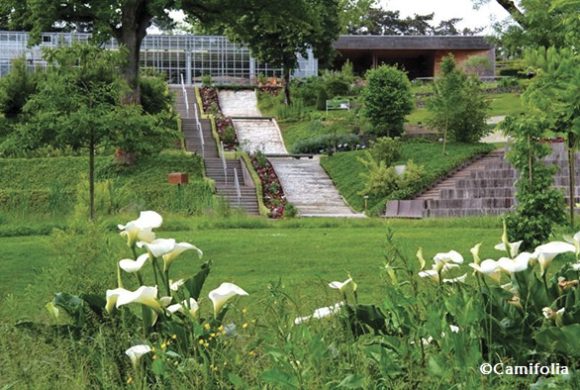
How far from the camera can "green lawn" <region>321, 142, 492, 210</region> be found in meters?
25.0

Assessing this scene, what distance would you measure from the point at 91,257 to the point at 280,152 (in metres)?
27.6

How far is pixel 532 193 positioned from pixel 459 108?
679 inches

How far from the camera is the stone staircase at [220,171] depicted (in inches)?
927

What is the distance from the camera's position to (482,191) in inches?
866

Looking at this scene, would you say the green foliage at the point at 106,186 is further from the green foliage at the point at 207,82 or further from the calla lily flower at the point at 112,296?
the green foliage at the point at 207,82

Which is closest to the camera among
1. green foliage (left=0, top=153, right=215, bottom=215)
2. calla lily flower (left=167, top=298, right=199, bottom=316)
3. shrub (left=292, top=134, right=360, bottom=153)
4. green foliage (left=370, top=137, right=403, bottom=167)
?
calla lily flower (left=167, top=298, right=199, bottom=316)

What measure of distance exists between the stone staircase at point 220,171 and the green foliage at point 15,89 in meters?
5.62

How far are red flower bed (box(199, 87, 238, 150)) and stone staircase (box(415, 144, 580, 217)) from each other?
9618 mm

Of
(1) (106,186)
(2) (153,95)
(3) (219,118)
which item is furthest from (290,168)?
(1) (106,186)

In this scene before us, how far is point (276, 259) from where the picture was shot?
10766mm

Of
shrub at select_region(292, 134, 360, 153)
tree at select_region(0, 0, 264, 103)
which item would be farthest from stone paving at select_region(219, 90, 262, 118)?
tree at select_region(0, 0, 264, 103)

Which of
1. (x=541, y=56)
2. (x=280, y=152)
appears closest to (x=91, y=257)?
(x=541, y=56)

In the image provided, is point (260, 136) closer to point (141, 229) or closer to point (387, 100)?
point (387, 100)

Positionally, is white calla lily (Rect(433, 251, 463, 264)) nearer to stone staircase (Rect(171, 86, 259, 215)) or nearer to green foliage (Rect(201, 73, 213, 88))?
stone staircase (Rect(171, 86, 259, 215))
